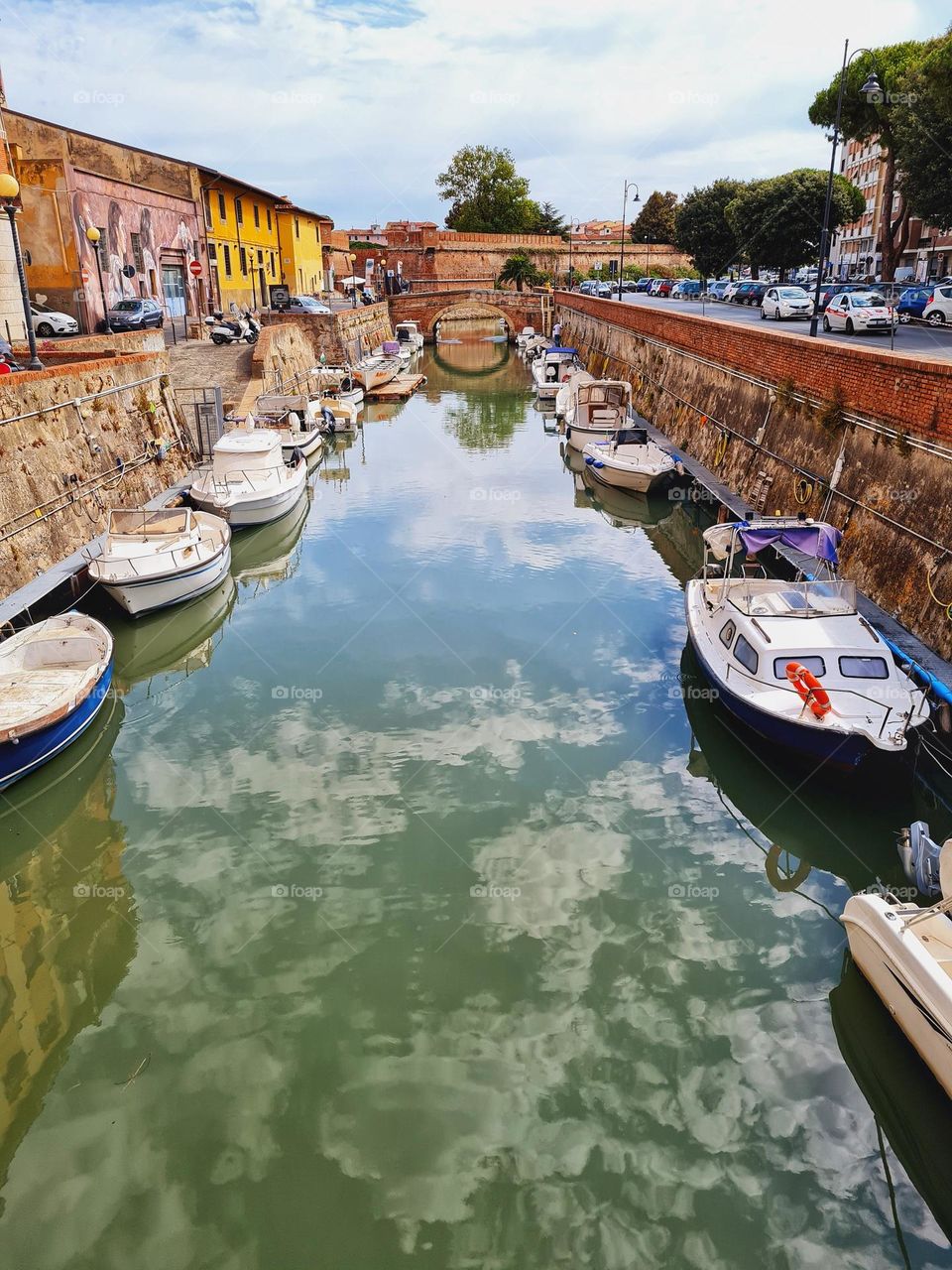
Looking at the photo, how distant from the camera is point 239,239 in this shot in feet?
157

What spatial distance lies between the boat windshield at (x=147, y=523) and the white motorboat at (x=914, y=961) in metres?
13.9

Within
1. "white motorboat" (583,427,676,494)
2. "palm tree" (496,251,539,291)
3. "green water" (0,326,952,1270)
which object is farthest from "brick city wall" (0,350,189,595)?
"palm tree" (496,251,539,291)

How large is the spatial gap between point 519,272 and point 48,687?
80907mm

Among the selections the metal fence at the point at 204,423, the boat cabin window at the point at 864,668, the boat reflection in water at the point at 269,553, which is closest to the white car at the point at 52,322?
the metal fence at the point at 204,423

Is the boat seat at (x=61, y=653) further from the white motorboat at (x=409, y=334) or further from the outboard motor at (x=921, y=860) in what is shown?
the white motorboat at (x=409, y=334)

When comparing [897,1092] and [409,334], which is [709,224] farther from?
[897,1092]

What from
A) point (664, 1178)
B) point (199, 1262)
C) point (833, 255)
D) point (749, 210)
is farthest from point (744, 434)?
point (833, 255)

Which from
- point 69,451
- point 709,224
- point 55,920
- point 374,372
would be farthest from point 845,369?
point 709,224

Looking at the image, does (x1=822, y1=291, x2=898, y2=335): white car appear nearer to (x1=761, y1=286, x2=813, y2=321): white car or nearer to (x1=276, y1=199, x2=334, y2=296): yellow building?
(x1=761, y1=286, x2=813, y2=321): white car

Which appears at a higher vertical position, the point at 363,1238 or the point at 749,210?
the point at 749,210

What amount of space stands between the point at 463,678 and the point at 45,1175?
858cm

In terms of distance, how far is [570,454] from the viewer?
31.1 metres

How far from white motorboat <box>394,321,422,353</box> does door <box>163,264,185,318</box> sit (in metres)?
25.5

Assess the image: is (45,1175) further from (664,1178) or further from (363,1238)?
(664,1178)
